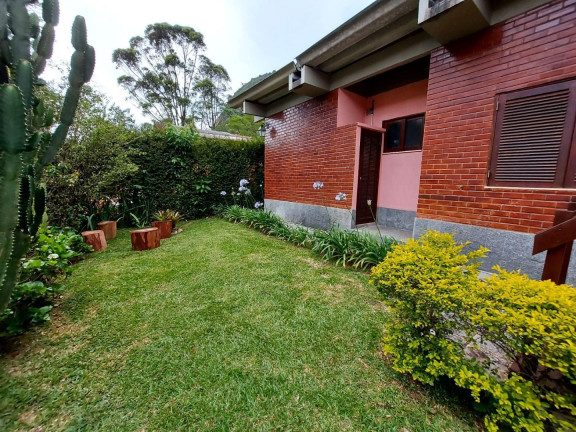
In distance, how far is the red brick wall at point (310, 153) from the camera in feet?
17.3

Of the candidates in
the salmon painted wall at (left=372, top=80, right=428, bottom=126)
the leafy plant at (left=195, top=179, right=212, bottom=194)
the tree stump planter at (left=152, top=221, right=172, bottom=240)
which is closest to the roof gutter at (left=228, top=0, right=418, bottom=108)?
the salmon painted wall at (left=372, top=80, right=428, bottom=126)

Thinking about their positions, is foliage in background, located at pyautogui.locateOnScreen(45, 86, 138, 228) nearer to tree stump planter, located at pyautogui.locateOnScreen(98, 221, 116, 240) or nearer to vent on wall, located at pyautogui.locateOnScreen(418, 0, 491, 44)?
tree stump planter, located at pyautogui.locateOnScreen(98, 221, 116, 240)

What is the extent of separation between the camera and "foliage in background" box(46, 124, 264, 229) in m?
5.11

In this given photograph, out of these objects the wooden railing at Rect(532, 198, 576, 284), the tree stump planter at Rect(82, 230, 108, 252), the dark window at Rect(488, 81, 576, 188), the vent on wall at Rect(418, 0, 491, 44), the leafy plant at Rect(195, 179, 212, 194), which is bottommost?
the tree stump planter at Rect(82, 230, 108, 252)

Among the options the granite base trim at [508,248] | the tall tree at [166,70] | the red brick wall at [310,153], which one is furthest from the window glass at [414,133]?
the tall tree at [166,70]

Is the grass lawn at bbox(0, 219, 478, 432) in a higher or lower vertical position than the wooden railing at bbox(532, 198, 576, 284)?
lower

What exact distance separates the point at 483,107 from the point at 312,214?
398 centimetres

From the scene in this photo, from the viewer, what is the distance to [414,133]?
16.8 feet

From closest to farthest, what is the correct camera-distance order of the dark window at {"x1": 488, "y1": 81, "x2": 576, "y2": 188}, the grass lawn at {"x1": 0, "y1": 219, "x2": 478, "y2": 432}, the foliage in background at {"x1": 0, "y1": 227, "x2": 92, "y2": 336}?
the grass lawn at {"x1": 0, "y1": 219, "x2": 478, "y2": 432} < the foliage in background at {"x1": 0, "y1": 227, "x2": 92, "y2": 336} < the dark window at {"x1": 488, "y1": 81, "x2": 576, "y2": 188}

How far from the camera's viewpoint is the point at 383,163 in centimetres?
568

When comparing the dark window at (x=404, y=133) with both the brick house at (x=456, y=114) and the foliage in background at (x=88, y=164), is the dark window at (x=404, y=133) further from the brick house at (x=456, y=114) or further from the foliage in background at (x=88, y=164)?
the foliage in background at (x=88, y=164)

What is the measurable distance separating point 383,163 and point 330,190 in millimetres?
1525

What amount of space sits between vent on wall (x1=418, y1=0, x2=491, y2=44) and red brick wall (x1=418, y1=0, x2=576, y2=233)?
0.73ft

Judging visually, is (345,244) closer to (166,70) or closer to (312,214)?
(312,214)
